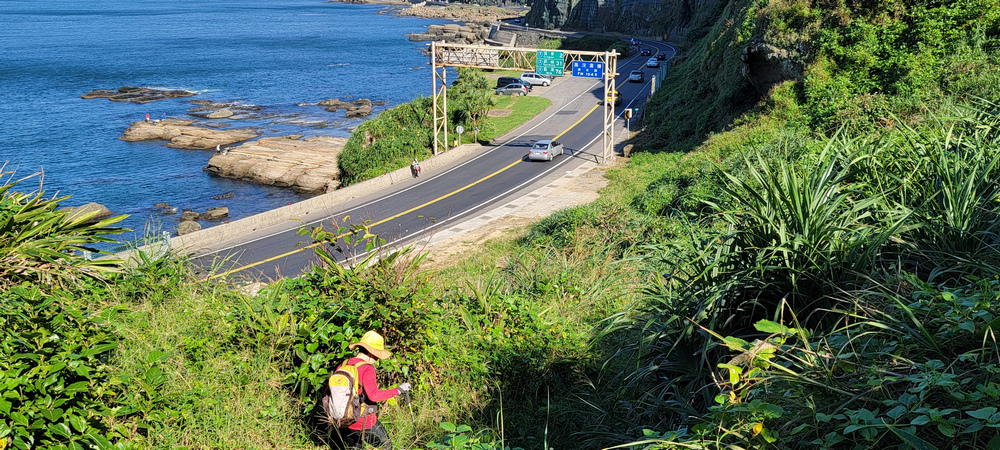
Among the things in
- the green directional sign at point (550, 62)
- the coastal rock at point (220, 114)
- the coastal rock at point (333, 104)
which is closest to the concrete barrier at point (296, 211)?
the green directional sign at point (550, 62)

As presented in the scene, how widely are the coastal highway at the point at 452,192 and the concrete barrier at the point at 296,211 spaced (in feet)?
1.61

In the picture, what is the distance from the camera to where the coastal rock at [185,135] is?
5194 cm

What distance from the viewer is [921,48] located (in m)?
21.6

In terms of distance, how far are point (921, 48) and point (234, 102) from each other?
61.9 metres

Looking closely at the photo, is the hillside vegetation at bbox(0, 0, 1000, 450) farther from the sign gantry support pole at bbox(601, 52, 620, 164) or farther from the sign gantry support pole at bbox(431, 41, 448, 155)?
the sign gantry support pole at bbox(431, 41, 448, 155)

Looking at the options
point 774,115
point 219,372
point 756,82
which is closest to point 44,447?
point 219,372

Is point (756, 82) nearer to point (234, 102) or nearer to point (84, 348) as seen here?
point (84, 348)

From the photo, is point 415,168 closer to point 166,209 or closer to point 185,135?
point 166,209

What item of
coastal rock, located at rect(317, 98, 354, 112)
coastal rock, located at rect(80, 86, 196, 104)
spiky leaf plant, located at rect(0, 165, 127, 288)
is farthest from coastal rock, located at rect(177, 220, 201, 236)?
coastal rock, located at rect(80, 86, 196, 104)

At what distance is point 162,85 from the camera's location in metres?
76.6

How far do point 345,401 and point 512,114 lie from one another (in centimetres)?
4779

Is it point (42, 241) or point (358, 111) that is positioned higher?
point (42, 241)

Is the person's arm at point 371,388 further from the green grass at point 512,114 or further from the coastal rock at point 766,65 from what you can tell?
the green grass at point 512,114

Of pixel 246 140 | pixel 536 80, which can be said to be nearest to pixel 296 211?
pixel 246 140
